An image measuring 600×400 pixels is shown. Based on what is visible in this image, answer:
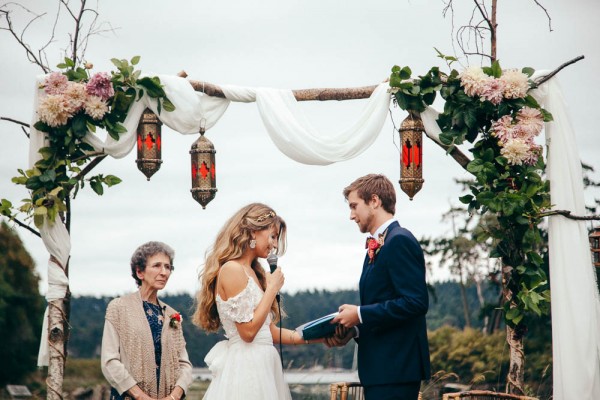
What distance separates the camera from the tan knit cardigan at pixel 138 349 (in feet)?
19.5

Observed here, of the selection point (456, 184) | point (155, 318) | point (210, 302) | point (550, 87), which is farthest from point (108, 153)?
point (456, 184)

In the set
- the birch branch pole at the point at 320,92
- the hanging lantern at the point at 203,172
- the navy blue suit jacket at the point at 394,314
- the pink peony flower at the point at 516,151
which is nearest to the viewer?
the navy blue suit jacket at the point at 394,314

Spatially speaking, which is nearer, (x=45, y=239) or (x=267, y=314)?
(x=267, y=314)

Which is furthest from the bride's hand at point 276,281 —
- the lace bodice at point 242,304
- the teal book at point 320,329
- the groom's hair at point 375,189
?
the groom's hair at point 375,189

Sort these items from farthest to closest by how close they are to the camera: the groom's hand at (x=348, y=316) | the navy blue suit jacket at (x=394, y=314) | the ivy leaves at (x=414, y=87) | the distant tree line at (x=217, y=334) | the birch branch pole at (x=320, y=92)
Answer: the distant tree line at (x=217, y=334)
the birch branch pole at (x=320, y=92)
the ivy leaves at (x=414, y=87)
the groom's hand at (x=348, y=316)
the navy blue suit jacket at (x=394, y=314)

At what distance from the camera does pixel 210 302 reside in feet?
17.5

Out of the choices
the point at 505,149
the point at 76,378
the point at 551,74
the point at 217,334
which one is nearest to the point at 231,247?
the point at 505,149

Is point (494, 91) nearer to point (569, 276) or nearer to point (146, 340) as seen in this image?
point (569, 276)

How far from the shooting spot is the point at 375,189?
5215 millimetres

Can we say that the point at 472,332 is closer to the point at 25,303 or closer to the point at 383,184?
the point at 25,303

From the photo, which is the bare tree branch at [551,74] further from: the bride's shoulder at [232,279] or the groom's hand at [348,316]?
the bride's shoulder at [232,279]

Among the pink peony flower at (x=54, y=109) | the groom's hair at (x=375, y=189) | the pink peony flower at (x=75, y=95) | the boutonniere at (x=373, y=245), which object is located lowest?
the boutonniere at (x=373, y=245)

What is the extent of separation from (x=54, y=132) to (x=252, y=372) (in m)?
2.79

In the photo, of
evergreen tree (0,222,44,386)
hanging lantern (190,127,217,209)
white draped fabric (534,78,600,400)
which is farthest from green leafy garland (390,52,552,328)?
evergreen tree (0,222,44,386)
